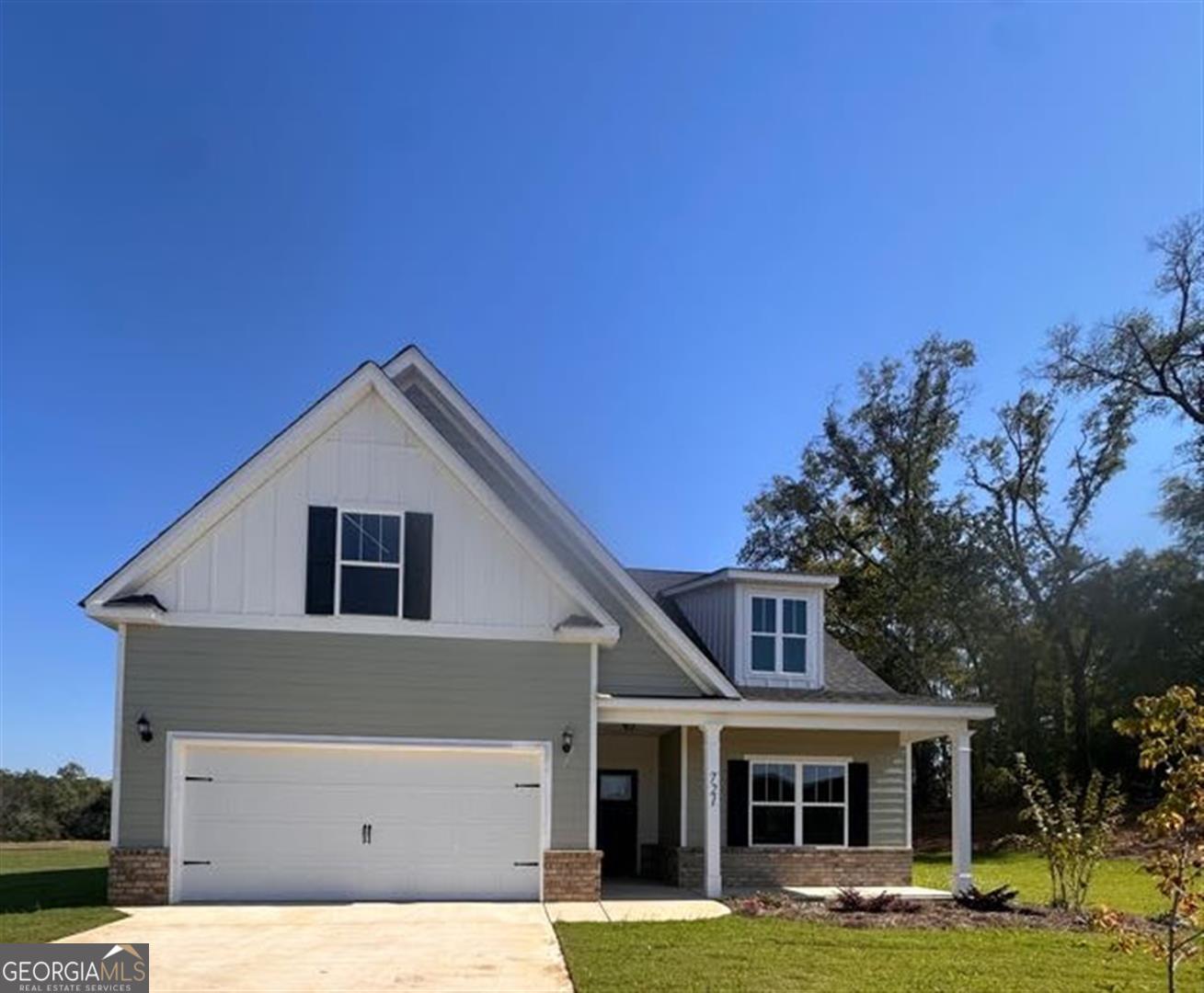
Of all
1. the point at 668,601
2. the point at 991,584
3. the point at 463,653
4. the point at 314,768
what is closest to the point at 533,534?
the point at 463,653

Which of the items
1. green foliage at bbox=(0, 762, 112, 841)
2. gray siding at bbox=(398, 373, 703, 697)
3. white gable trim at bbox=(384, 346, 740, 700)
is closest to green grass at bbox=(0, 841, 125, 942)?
gray siding at bbox=(398, 373, 703, 697)

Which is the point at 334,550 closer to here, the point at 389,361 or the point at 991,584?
the point at 389,361

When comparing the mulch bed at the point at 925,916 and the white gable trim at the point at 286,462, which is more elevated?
the white gable trim at the point at 286,462

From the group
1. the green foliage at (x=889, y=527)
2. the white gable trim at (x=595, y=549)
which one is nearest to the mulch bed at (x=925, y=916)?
the white gable trim at (x=595, y=549)

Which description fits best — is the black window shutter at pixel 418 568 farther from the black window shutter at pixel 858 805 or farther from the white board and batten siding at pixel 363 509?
the black window shutter at pixel 858 805

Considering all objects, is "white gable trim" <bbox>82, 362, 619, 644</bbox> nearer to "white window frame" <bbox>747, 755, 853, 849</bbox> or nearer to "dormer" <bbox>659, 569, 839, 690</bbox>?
"dormer" <bbox>659, 569, 839, 690</bbox>

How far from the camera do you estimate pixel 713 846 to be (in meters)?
18.1

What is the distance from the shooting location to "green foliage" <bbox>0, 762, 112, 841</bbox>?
39312 millimetres

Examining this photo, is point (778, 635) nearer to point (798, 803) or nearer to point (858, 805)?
point (798, 803)

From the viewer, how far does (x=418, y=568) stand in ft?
57.2

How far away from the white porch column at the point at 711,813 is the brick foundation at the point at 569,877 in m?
1.74

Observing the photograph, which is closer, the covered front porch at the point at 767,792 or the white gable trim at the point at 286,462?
the white gable trim at the point at 286,462

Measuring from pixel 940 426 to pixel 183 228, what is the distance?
28.4 meters

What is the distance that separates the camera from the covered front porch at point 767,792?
18.8 metres
